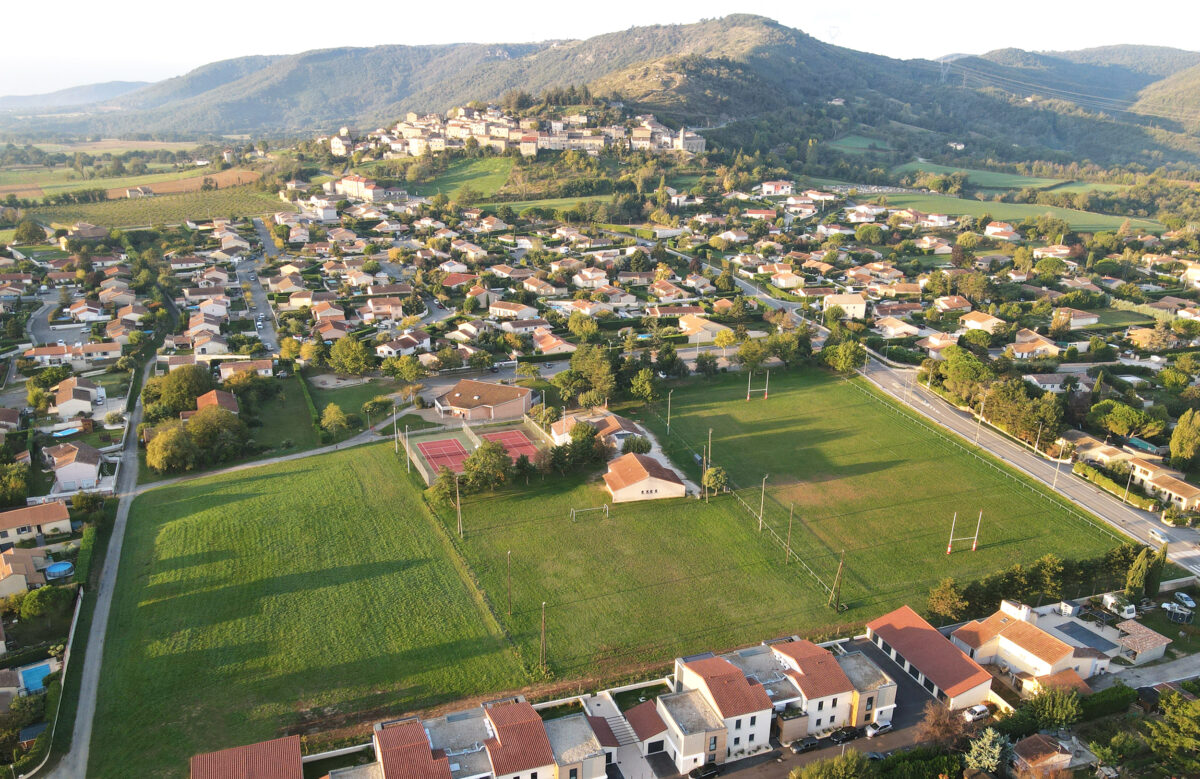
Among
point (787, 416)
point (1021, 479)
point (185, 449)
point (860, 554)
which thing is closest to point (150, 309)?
point (185, 449)

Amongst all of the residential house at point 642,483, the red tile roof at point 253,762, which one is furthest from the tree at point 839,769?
the residential house at point 642,483

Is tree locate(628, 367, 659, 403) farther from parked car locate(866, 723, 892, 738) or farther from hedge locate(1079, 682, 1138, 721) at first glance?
hedge locate(1079, 682, 1138, 721)

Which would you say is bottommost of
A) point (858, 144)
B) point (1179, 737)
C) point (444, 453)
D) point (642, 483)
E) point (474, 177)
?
A: point (444, 453)

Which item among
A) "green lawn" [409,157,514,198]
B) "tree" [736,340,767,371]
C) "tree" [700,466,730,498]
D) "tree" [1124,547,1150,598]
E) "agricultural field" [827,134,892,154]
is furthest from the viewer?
"agricultural field" [827,134,892,154]

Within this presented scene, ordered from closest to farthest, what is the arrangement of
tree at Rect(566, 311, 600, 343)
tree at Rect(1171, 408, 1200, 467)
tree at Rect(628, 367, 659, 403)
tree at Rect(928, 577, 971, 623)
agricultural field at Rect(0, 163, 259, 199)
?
tree at Rect(928, 577, 971, 623) → tree at Rect(1171, 408, 1200, 467) → tree at Rect(628, 367, 659, 403) → tree at Rect(566, 311, 600, 343) → agricultural field at Rect(0, 163, 259, 199)

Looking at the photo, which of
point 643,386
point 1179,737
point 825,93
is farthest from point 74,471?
point 825,93

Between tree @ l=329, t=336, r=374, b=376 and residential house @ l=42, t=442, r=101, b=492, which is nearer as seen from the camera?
residential house @ l=42, t=442, r=101, b=492

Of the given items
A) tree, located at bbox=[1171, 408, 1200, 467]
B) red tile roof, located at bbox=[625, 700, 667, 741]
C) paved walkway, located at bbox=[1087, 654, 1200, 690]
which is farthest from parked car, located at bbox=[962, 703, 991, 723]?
tree, located at bbox=[1171, 408, 1200, 467]

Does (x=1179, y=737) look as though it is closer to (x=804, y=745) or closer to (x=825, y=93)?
(x=804, y=745)
